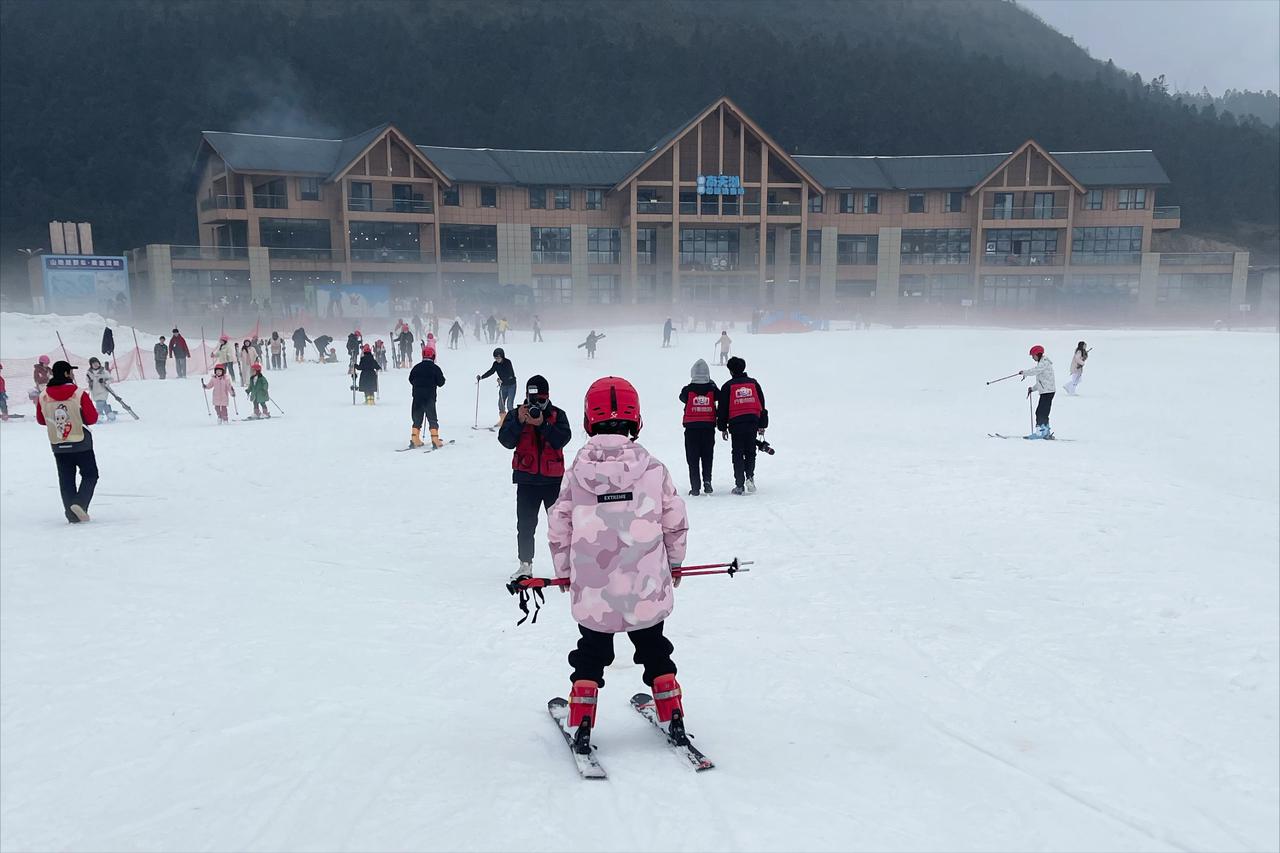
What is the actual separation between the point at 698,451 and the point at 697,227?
158 feet

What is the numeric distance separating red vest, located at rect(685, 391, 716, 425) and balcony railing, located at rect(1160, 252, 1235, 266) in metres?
58.5

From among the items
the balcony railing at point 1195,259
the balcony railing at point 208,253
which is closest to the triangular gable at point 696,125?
the balcony railing at point 208,253

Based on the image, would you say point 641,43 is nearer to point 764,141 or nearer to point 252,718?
point 764,141

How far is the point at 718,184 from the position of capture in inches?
2147

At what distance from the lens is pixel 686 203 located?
2188 inches

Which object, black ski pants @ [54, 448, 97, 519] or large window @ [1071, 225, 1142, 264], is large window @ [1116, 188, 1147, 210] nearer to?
large window @ [1071, 225, 1142, 264]

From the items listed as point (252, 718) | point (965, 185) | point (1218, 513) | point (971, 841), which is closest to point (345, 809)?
point (252, 718)

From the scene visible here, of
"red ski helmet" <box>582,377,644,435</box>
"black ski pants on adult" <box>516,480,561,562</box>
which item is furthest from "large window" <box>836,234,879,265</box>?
"red ski helmet" <box>582,377,644,435</box>

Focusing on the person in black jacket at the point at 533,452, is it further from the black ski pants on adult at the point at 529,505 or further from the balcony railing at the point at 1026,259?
the balcony railing at the point at 1026,259

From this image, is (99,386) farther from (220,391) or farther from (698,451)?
(698,451)

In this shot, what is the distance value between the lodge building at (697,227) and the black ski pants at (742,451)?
42.2 m

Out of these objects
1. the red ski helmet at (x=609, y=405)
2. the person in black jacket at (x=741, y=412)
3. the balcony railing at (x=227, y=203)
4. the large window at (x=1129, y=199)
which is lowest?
the person in black jacket at (x=741, y=412)

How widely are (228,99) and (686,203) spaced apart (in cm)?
5115

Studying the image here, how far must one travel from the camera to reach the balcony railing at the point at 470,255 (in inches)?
2119
